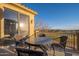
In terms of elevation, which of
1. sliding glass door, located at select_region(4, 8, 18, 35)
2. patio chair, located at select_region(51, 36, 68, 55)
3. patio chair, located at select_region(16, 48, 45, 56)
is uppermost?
sliding glass door, located at select_region(4, 8, 18, 35)

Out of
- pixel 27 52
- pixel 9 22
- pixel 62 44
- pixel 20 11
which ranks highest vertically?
pixel 20 11

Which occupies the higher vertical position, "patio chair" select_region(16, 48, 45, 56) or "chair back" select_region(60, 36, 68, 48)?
"chair back" select_region(60, 36, 68, 48)

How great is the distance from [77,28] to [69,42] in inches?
13.5

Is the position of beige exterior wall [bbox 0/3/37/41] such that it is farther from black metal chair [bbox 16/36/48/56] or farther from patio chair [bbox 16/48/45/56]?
patio chair [bbox 16/48/45/56]

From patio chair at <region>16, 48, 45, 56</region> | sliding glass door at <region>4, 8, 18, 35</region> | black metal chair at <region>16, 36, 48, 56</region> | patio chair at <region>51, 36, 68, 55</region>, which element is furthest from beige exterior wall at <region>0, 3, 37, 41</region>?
patio chair at <region>51, 36, 68, 55</region>

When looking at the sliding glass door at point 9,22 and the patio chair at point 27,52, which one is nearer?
the patio chair at point 27,52

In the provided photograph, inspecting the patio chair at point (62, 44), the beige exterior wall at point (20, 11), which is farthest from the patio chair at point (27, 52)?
the beige exterior wall at point (20, 11)

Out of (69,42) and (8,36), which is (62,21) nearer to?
(69,42)

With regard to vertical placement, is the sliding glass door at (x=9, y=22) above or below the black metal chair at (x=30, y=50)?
above

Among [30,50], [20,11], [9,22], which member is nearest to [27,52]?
[30,50]

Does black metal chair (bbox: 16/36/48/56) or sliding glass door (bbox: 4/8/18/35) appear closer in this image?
black metal chair (bbox: 16/36/48/56)

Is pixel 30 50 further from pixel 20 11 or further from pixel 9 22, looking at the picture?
pixel 20 11

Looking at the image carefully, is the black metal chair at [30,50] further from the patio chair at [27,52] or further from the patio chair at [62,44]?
the patio chair at [62,44]

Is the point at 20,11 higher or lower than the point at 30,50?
higher
